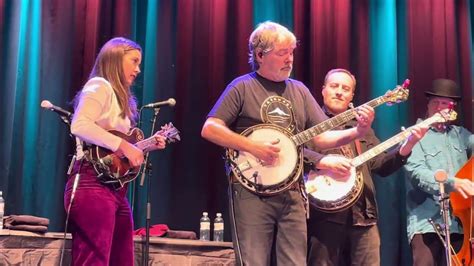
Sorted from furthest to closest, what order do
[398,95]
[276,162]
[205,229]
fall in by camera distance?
[205,229]
[398,95]
[276,162]

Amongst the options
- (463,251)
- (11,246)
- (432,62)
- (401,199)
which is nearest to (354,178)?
(463,251)

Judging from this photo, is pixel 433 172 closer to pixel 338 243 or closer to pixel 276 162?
pixel 338 243

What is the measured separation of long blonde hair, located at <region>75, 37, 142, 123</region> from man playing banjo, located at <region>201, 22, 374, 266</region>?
455 millimetres

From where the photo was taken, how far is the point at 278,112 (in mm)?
3650

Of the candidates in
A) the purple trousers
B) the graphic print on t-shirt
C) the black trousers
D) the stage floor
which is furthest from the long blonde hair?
the black trousers

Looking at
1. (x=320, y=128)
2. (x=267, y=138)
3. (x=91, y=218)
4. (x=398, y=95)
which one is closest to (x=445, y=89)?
(x=398, y=95)

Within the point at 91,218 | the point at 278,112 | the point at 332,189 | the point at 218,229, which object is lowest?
the point at 218,229

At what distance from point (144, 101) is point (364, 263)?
210cm

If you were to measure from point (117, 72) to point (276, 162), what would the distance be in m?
1.03

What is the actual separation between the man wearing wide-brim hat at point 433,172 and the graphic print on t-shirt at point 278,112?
1.32 meters

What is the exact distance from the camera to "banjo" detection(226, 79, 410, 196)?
3.46 meters

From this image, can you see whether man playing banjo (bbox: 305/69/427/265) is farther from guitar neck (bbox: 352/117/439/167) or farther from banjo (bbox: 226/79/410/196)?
banjo (bbox: 226/79/410/196)

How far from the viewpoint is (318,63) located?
5203 millimetres

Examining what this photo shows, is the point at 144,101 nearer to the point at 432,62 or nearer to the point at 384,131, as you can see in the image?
the point at 384,131
